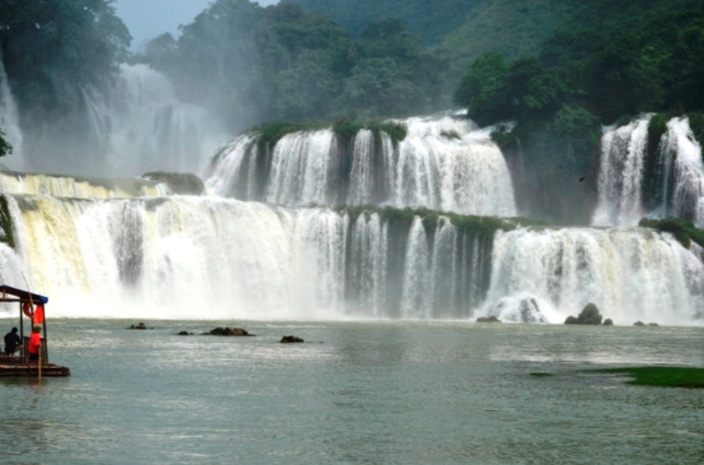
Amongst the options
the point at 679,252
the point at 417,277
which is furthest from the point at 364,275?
the point at 679,252

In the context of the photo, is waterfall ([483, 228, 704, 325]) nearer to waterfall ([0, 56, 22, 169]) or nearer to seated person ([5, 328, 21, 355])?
seated person ([5, 328, 21, 355])

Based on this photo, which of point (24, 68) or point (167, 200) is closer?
point (167, 200)

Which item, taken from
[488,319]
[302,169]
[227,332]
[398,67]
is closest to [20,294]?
[227,332]

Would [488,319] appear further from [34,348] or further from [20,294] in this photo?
[34,348]

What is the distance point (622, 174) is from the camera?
84.4 metres

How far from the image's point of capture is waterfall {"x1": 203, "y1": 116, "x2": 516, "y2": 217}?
84375 mm

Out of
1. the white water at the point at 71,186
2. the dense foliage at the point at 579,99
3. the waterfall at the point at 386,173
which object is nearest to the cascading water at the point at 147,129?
the waterfall at the point at 386,173

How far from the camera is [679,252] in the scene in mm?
70688

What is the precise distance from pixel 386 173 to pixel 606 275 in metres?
18.6

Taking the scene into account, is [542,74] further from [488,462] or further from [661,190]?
[488,462]

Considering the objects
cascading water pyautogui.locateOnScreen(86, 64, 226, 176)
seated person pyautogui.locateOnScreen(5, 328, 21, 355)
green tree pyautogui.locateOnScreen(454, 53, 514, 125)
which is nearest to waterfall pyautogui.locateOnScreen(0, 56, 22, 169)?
cascading water pyautogui.locateOnScreen(86, 64, 226, 176)

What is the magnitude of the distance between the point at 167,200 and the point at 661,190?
31216 mm

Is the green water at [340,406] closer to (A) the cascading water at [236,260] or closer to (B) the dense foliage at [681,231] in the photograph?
(A) the cascading water at [236,260]

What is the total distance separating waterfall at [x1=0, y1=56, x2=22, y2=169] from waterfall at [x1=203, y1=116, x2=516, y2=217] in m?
22.1
